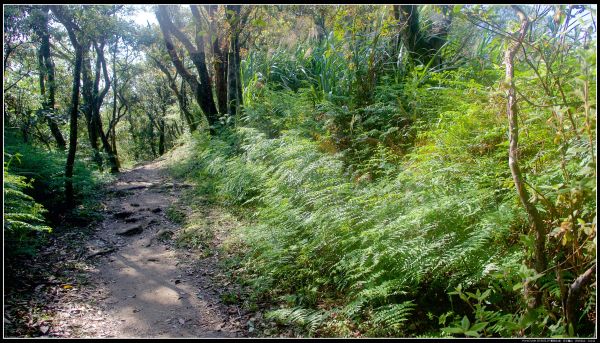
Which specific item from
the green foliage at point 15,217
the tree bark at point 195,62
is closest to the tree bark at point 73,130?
the green foliage at point 15,217

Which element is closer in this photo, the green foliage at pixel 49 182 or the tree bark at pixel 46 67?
the green foliage at pixel 49 182

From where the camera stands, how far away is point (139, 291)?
4.99m

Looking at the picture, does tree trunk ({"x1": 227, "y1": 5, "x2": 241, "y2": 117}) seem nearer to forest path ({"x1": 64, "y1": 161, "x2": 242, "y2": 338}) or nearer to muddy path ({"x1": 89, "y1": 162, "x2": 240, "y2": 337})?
muddy path ({"x1": 89, "y1": 162, "x2": 240, "y2": 337})

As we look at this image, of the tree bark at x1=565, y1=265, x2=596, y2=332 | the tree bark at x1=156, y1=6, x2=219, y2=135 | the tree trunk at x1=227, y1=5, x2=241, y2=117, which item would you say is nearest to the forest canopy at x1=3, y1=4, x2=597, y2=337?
the tree bark at x1=565, y1=265, x2=596, y2=332

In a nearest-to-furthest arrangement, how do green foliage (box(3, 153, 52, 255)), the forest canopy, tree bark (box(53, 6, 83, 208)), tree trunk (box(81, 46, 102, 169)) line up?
the forest canopy, green foliage (box(3, 153, 52, 255)), tree bark (box(53, 6, 83, 208)), tree trunk (box(81, 46, 102, 169))

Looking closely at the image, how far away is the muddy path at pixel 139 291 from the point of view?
13.2ft

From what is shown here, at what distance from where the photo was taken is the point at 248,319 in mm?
4125

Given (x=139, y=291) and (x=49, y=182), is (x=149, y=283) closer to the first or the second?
(x=139, y=291)

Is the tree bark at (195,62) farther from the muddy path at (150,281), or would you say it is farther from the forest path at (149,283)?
the forest path at (149,283)

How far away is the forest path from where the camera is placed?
408cm

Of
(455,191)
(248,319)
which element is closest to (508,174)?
(455,191)

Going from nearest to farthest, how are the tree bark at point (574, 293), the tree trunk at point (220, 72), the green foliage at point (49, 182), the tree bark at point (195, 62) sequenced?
the tree bark at point (574, 293) < the green foliage at point (49, 182) < the tree bark at point (195, 62) < the tree trunk at point (220, 72)

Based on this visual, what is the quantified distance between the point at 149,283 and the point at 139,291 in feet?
0.78

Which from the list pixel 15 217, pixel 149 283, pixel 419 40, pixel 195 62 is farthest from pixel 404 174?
pixel 195 62
